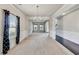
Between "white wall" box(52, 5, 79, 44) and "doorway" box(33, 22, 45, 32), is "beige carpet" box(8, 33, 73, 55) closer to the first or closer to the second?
"white wall" box(52, 5, 79, 44)

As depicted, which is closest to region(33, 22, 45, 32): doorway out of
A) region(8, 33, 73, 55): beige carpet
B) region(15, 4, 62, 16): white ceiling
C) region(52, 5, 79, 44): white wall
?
region(15, 4, 62, 16): white ceiling

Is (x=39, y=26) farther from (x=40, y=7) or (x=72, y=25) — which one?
(x=72, y=25)

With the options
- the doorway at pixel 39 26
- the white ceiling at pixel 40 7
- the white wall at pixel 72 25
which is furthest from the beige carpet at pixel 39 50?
the doorway at pixel 39 26

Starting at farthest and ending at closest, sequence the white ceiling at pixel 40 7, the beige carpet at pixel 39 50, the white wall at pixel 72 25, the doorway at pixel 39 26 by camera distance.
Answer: the doorway at pixel 39 26
the white ceiling at pixel 40 7
the beige carpet at pixel 39 50
the white wall at pixel 72 25

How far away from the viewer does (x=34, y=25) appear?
2136 centimetres

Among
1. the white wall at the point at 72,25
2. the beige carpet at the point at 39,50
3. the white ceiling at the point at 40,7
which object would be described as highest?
the white ceiling at the point at 40,7

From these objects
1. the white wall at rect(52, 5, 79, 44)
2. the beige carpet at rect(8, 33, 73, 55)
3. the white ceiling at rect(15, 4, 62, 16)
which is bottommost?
the beige carpet at rect(8, 33, 73, 55)

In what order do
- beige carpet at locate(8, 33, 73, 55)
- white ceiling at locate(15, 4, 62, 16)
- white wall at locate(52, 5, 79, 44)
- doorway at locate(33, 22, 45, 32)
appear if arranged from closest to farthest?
white wall at locate(52, 5, 79, 44) < beige carpet at locate(8, 33, 73, 55) < white ceiling at locate(15, 4, 62, 16) < doorway at locate(33, 22, 45, 32)

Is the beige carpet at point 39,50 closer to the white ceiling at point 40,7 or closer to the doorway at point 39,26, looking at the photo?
the white ceiling at point 40,7

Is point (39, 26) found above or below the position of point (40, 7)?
below

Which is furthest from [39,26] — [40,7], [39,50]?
[39,50]
